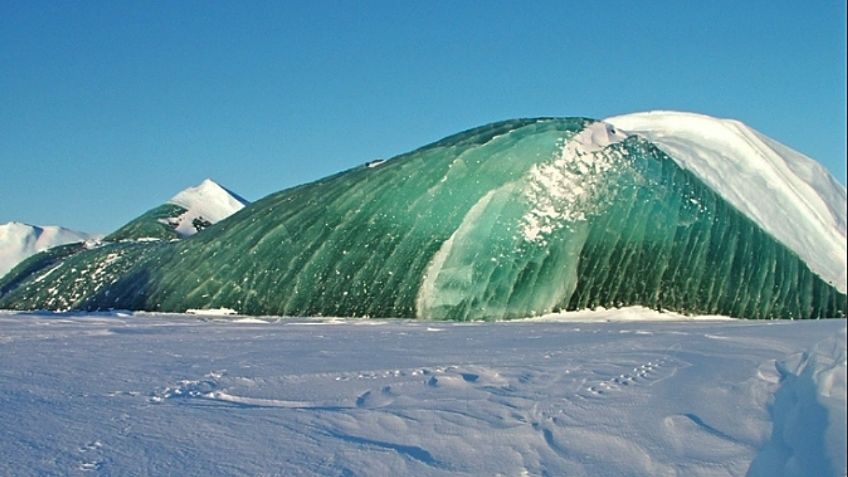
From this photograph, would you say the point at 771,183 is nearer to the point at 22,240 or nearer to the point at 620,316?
the point at 620,316

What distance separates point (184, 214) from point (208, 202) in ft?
6.17

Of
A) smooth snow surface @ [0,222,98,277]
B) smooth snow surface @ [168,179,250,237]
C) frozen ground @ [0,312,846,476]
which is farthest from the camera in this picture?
smooth snow surface @ [0,222,98,277]

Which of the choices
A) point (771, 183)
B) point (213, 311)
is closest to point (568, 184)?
point (771, 183)

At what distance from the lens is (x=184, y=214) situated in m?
19.5

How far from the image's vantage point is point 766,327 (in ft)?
22.2

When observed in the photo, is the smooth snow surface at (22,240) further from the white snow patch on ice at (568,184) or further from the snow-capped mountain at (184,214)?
the white snow patch on ice at (568,184)

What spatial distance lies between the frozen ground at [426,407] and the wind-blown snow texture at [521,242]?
3241mm

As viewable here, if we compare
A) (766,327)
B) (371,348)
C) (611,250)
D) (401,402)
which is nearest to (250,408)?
(401,402)

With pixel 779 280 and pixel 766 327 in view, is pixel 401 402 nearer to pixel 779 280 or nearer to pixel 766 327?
pixel 766 327

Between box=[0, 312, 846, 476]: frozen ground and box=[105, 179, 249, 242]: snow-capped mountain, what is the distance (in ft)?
37.8

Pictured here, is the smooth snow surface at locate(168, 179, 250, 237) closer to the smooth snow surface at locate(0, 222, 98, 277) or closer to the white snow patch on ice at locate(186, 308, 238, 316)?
the smooth snow surface at locate(0, 222, 98, 277)

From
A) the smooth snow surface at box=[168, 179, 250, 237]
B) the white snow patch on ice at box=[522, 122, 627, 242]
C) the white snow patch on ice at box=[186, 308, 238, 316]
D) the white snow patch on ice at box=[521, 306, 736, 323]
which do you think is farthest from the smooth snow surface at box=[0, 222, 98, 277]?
the white snow patch on ice at box=[521, 306, 736, 323]

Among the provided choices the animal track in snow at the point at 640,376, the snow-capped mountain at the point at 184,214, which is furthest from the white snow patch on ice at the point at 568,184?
the snow-capped mountain at the point at 184,214

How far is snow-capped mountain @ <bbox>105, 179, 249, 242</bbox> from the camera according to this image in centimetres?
1719
